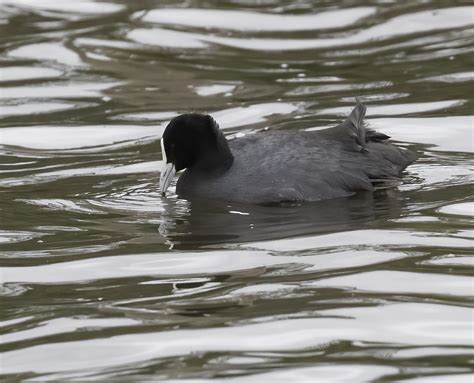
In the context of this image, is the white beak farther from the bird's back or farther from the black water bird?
the bird's back

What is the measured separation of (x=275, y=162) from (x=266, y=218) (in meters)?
0.70

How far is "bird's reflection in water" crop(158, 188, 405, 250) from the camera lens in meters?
7.79

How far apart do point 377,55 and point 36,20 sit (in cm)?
382

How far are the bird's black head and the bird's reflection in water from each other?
0.92 feet

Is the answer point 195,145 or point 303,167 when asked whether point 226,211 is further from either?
point 195,145

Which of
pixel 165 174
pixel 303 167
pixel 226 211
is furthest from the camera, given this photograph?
pixel 165 174

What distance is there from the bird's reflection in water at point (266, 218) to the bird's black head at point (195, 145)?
0.92 ft

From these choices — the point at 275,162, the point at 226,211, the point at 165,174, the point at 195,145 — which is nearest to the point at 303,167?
the point at 275,162

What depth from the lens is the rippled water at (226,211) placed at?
570 centimetres

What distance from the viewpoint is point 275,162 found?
886 cm

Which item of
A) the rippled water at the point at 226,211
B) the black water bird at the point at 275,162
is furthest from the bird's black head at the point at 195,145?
the rippled water at the point at 226,211

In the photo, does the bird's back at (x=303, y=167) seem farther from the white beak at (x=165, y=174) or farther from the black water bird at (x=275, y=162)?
the white beak at (x=165, y=174)

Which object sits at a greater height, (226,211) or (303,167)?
(303,167)

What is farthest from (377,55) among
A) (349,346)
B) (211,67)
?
(349,346)
